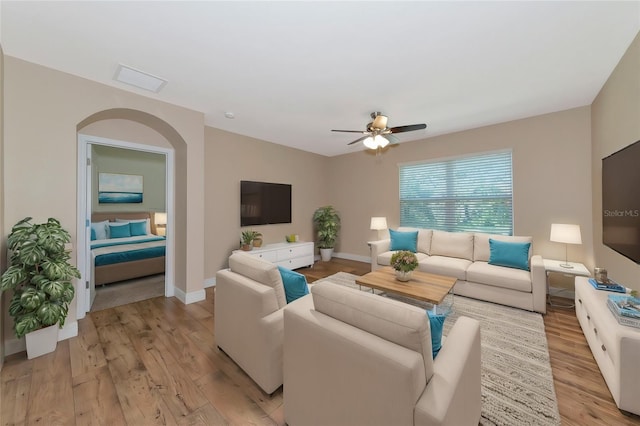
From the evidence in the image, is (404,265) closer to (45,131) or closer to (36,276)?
(36,276)

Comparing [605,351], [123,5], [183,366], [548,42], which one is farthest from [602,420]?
[123,5]

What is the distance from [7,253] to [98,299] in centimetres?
151

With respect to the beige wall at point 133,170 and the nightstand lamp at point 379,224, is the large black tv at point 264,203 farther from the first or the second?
the beige wall at point 133,170

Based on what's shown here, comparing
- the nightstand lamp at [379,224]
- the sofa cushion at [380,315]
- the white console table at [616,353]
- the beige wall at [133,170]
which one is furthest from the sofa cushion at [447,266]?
the beige wall at [133,170]

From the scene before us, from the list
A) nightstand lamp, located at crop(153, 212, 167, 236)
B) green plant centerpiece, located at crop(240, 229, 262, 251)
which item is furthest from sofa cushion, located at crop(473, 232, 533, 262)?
nightstand lamp, located at crop(153, 212, 167, 236)

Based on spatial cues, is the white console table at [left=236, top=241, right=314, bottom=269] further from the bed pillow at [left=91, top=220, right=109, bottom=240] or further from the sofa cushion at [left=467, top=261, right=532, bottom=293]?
the bed pillow at [left=91, top=220, right=109, bottom=240]

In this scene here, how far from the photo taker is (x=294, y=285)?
1887mm

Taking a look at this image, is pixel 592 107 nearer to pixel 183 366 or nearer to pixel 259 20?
pixel 259 20

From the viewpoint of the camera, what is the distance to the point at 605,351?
179 centimetres

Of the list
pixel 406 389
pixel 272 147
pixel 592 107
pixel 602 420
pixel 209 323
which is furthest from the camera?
pixel 272 147

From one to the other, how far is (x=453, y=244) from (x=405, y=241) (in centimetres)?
76

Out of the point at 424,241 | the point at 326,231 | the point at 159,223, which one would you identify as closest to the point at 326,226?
the point at 326,231

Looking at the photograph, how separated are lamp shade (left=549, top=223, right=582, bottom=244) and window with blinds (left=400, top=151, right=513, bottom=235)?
82 centimetres

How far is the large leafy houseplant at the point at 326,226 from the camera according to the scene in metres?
5.76
